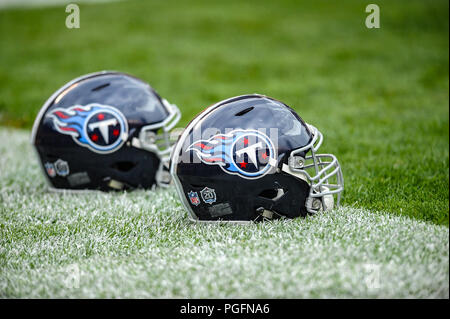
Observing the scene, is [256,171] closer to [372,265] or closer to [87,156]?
[372,265]

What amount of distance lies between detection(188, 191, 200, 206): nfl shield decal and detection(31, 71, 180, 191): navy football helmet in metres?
1.23

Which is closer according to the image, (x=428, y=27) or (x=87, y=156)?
(x=87, y=156)

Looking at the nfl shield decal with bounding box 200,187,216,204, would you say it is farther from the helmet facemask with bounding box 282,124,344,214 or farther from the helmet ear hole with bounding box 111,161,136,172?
the helmet ear hole with bounding box 111,161,136,172

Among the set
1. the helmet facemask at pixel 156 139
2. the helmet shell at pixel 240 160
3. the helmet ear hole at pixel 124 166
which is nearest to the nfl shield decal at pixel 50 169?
the helmet ear hole at pixel 124 166

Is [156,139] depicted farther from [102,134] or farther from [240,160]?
[240,160]

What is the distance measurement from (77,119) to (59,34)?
10.8 metres

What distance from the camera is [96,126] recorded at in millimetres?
4590

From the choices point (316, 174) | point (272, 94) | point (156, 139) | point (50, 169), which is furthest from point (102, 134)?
point (272, 94)

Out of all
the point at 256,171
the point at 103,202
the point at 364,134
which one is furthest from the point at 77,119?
the point at 364,134

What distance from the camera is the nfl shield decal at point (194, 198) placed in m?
3.66

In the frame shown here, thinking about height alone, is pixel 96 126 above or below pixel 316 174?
above

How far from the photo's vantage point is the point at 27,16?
637 inches

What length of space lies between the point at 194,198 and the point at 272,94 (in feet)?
20.1

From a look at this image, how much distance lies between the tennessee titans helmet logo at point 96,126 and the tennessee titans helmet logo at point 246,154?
4.85 ft
